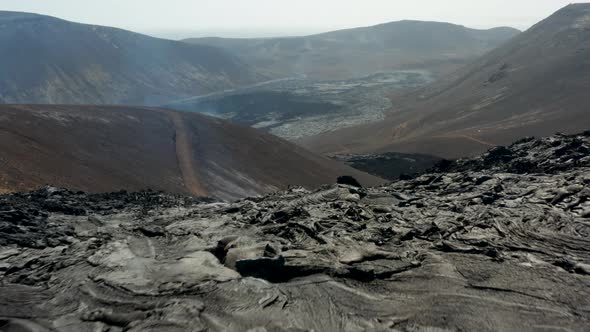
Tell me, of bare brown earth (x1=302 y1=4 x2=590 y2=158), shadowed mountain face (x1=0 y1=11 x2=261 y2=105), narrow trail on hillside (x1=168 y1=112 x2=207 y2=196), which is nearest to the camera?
narrow trail on hillside (x1=168 y1=112 x2=207 y2=196)

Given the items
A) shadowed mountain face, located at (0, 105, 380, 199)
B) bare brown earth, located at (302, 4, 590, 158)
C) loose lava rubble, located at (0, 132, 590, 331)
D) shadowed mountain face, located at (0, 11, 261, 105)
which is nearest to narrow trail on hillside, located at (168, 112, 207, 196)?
shadowed mountain face, located at (0, 105, 380, 199)

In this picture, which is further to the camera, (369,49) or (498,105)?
(369,49)

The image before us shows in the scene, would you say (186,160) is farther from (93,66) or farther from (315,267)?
(93,66)

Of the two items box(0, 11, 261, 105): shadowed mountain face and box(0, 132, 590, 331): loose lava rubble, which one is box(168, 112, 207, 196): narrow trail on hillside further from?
box(0, 11, 261, 105): shadowed mountain face

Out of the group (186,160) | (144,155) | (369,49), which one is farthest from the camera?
(369,49)

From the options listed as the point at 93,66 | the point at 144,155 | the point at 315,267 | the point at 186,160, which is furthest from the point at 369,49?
the point at 315,267

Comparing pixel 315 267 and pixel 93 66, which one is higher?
pixel 315 267
